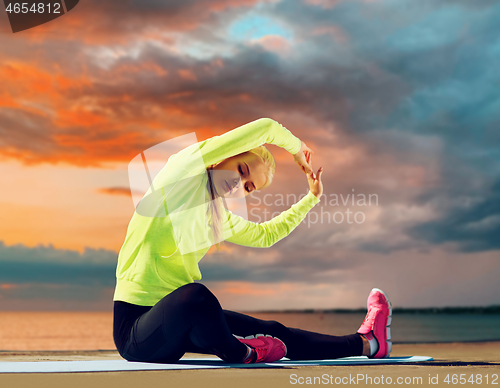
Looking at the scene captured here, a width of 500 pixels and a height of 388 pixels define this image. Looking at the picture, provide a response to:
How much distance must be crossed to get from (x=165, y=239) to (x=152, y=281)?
19 centimetres

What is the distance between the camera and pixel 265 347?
6.79ft

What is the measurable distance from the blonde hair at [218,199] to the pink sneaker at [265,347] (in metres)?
0.48

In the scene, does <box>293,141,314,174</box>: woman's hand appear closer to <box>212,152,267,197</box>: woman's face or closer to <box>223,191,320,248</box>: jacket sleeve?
<box>223,191,320,248</box>: jacket sleeve

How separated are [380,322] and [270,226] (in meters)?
0.81

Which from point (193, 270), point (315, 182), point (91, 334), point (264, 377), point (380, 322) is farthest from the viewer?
point (91, 334)

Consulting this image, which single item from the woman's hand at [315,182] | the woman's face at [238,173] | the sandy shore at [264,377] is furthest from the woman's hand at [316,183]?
the sandy shore at [264,377]

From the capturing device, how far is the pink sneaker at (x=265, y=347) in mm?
2041

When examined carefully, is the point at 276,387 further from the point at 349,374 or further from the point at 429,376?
the point at 429,376

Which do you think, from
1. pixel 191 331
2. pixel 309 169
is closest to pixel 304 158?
pixel 309 169

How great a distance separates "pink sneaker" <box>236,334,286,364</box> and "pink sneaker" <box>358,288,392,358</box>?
521mm

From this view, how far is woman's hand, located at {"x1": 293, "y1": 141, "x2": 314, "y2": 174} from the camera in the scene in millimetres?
2420

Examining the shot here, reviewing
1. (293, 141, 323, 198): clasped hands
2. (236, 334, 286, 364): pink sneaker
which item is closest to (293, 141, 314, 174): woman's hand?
(293, 141, 323, 198): clasped hands

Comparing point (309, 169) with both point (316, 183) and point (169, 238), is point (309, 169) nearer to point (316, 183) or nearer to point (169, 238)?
point (316, 183)

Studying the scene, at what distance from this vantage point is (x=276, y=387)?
1.44 metres
